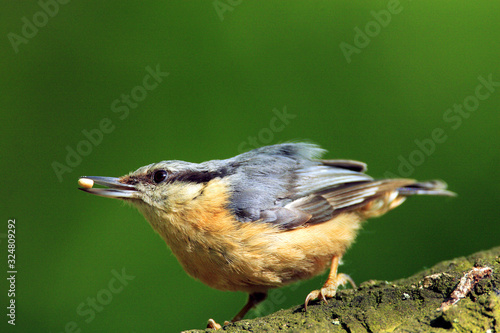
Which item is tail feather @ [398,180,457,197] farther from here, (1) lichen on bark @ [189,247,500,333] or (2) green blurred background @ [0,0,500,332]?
(1) lichen on bark @ [189,247,500,333]

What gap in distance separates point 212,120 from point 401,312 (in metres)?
2.76

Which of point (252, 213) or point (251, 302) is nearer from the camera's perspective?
point (252, 213)

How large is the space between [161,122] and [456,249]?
291 centimetres

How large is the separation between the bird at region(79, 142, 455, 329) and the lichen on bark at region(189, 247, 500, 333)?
0.64 m

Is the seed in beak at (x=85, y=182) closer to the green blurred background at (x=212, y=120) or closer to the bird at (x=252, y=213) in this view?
the bird at (x=252, y=213)

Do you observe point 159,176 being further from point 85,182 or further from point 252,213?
point 252,213

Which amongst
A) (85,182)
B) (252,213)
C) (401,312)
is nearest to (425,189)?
(252,213)

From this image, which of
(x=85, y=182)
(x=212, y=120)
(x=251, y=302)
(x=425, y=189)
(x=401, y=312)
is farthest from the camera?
(x=212, y=120)

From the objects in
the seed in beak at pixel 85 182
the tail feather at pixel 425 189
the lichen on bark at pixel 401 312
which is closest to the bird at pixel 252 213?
the seed in beak at pixel 85 182

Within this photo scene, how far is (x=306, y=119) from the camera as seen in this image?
14.6 ft

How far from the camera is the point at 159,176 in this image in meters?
3.30

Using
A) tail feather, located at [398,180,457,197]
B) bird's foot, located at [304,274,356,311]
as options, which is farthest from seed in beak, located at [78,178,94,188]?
tail feather, located at [398,180,457,197]

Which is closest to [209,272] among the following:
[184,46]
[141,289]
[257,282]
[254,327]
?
[257,282]

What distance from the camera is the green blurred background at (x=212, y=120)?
4250 millimetres
